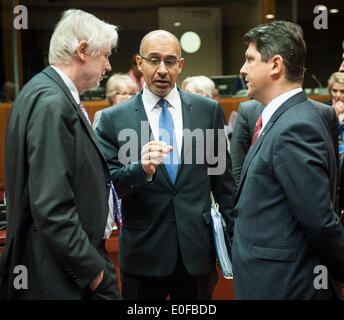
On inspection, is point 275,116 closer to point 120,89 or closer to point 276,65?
point 276,65

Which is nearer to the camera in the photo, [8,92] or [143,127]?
[143,127]

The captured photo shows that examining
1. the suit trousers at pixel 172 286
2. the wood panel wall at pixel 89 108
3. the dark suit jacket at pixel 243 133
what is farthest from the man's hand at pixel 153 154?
the wood panel wall at pixel 89 108

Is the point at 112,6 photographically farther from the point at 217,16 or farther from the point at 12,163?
the point at 12,163

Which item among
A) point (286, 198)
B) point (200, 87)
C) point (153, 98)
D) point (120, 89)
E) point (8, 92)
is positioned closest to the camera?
point (286, 198)

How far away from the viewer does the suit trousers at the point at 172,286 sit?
88.4 inches

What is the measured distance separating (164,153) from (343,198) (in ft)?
4.46

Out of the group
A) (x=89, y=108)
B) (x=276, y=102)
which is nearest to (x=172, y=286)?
(x=276, y=102)

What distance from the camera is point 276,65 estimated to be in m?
1.87

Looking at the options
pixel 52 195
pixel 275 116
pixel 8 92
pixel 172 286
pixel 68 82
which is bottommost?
pixel 172 286

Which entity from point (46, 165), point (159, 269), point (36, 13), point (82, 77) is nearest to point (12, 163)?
point (46, 165)

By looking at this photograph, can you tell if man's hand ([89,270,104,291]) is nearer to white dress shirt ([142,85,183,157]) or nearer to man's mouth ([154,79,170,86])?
white dress shirt ([142,85,183,157])

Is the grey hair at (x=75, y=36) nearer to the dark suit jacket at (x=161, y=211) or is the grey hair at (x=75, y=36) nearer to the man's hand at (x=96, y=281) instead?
the dark suit jacket at (x=161, y=211)

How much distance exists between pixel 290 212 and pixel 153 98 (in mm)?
946

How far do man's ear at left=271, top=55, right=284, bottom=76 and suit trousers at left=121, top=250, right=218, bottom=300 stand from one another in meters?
0.95
